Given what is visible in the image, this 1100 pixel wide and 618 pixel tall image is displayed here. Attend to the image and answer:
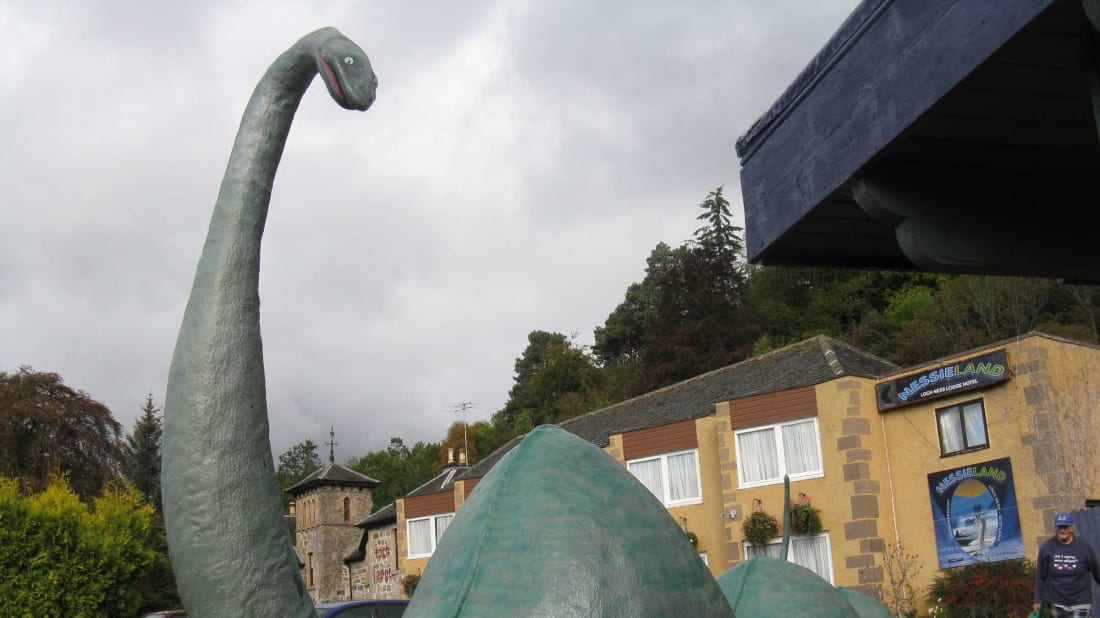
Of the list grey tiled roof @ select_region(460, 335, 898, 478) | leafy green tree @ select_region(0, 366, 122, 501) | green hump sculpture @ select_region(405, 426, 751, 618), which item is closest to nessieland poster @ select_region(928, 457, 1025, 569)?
grey tiled roof @ select_region(460, 335, 898, 478)

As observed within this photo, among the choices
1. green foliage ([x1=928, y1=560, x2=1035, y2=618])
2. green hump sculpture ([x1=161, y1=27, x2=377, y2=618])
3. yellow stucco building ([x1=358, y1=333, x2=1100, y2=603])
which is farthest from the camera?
yellow stucco building ([x1=358, y1=333, x2=1100, y2=603])

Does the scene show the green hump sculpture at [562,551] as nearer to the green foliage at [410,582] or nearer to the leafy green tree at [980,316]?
the green foliage at [410,582]

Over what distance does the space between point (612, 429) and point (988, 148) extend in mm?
24254

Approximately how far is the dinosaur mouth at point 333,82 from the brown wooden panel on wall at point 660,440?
22.0 meters

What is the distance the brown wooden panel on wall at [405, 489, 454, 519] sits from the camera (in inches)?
1229

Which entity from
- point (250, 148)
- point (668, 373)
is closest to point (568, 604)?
point (250, 148)

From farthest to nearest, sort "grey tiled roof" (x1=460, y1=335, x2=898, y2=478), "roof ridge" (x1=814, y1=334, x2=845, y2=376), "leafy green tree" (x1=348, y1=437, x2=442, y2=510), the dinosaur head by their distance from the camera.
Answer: "leafy green tree" (x1=348, y1=437, x2=442, y2=510)
"grey tiled roof" (x1=460, y1=335, x2=898, y2=478)
"roof ridge" (x1=814, y1=334, x2=845, y2=376)
the dinosaur head

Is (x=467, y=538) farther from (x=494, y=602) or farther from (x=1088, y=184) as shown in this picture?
(x=1088, y=184)

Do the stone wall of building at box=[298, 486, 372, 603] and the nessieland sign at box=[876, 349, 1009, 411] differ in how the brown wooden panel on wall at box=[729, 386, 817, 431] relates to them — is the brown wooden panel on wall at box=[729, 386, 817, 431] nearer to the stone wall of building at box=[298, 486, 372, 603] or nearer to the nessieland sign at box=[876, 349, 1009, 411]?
the nessieland sign at box=[876, 349, 1009, 411]

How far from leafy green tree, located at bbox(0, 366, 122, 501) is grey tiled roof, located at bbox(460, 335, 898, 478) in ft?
35.9

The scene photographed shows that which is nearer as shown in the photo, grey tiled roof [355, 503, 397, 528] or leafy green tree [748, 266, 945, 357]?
leafy green tree [748, 266, 945, 357]

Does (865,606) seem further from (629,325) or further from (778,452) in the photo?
(629,325)

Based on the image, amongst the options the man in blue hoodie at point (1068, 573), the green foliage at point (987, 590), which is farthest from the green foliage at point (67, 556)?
the green foliage at point (987, 590)

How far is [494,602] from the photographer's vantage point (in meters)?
1.68
